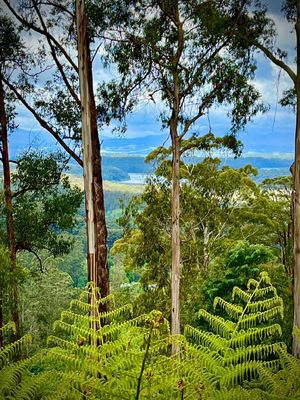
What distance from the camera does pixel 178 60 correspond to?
918 cm

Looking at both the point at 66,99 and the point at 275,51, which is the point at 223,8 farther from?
the point at 66,99

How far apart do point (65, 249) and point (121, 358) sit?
8.36 metres

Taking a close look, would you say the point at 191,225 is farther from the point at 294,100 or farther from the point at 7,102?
the point at 294,100

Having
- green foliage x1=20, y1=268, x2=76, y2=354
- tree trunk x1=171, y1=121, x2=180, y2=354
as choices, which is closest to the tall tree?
tree trunk x1=171, y1=121, x2=180, y2=354

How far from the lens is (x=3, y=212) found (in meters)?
8.76

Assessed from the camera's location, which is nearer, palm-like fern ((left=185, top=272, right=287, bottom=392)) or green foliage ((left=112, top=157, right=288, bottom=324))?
palm-like fern ((left=185, top=272, right=287, bottom=392))

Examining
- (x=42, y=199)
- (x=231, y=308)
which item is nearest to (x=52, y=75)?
(x=42, y=199)

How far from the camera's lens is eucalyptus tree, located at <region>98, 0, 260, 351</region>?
8.67 metres

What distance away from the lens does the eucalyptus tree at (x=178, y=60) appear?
867 cm

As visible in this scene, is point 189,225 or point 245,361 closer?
point 245,361

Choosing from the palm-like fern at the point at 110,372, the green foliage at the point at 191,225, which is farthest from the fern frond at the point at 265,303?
the green foliage at the point at 191,225

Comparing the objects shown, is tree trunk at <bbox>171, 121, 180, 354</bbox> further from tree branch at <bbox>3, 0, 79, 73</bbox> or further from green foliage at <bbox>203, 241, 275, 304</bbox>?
tree branch at <bbox>3, 0, 79, 73</bbox>

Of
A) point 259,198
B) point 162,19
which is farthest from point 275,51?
point 259,198

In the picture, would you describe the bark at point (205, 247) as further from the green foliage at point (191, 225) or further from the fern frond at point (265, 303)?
Result: the fern frond at point (265, 303)
